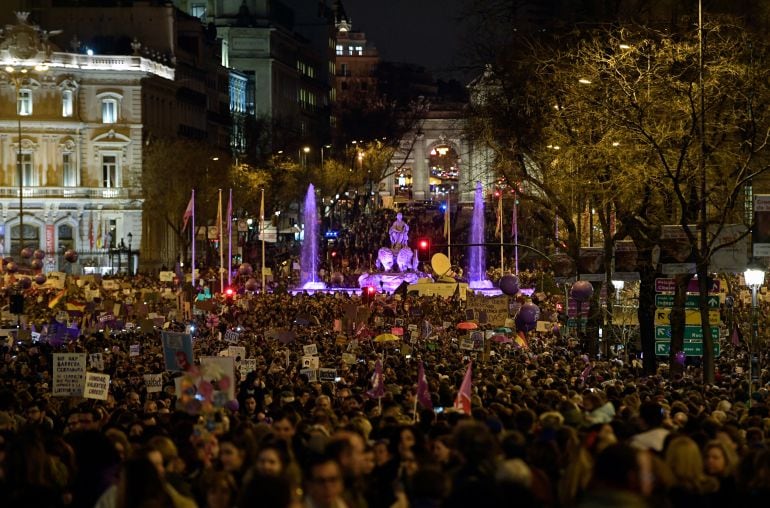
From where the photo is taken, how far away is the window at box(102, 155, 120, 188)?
90.5 m

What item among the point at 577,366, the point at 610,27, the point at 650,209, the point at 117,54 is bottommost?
the point at 577,366

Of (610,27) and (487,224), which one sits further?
(487,224)

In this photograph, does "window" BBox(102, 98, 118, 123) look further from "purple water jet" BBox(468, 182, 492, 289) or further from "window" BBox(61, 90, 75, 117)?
"purple water jet" BBox(468, 182, 492, 289)

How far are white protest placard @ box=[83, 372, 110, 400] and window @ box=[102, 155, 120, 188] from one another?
234 feet

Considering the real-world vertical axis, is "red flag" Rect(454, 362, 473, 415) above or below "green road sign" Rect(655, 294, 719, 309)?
below

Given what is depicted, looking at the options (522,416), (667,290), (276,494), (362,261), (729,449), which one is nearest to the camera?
(276,494)

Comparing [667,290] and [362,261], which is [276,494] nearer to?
[667,290]

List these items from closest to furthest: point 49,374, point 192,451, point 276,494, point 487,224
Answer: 1. point 276,494
2. point 192,451
3. point 49,374
4. point 487,224

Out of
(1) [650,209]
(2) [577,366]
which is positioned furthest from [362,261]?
(2) [577,366]

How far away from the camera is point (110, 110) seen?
298ft

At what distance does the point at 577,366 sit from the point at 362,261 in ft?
214

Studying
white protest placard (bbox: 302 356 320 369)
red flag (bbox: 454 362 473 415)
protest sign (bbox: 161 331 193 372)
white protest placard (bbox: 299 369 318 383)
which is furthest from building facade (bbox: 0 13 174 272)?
red flag (bbox: 454 362 473 415)

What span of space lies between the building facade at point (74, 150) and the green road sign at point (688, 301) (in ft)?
186

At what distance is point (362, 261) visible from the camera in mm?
93000
